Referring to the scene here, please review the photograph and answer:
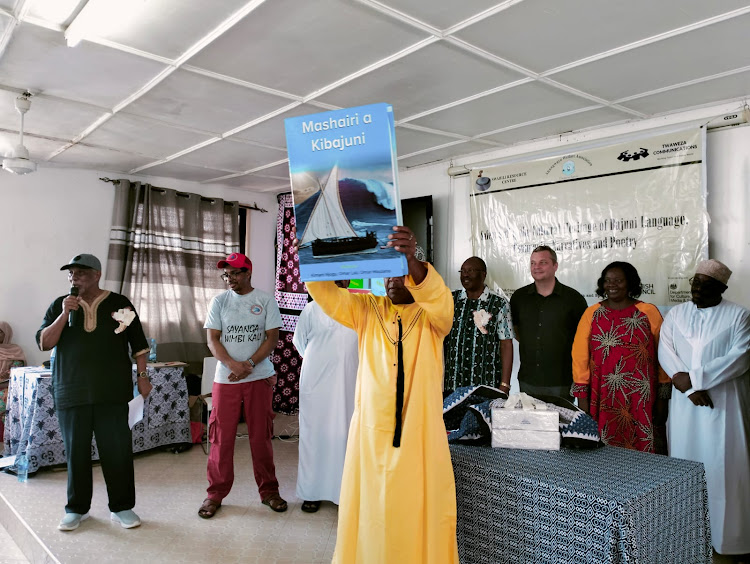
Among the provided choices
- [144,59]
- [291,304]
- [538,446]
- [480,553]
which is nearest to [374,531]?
[480,553]

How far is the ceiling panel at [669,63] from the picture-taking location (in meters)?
2.61

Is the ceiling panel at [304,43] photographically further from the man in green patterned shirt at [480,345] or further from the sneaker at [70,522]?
the sneaker at [70,522]

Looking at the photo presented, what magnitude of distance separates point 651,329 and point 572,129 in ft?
5.43

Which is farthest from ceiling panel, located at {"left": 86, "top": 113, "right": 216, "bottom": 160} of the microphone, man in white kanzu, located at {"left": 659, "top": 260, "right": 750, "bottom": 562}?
man in white kanzu, located at {"left": 659, "top": 260, "right": 750, "bottom": 562}

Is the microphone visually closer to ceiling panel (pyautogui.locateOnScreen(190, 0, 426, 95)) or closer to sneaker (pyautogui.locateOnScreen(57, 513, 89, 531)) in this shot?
sneaker (pyautogui.locateOnScreen(57, 513, 89, 531))

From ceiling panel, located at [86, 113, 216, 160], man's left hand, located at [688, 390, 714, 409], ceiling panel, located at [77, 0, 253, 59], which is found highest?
ceiling panel, located at [86, 113, 216, 160]

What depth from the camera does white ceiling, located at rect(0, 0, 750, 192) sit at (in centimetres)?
240

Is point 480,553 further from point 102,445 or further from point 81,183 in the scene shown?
point 81,183

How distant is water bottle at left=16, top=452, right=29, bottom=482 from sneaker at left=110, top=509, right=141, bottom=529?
1.14 m

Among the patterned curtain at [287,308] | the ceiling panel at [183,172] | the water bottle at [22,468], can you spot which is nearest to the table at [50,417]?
the water bottle at [22,468]

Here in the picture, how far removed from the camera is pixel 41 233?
5586 mm

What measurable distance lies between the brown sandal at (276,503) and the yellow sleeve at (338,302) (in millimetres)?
1914

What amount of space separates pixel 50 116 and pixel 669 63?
3976mm

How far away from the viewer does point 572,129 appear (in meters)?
4.14
